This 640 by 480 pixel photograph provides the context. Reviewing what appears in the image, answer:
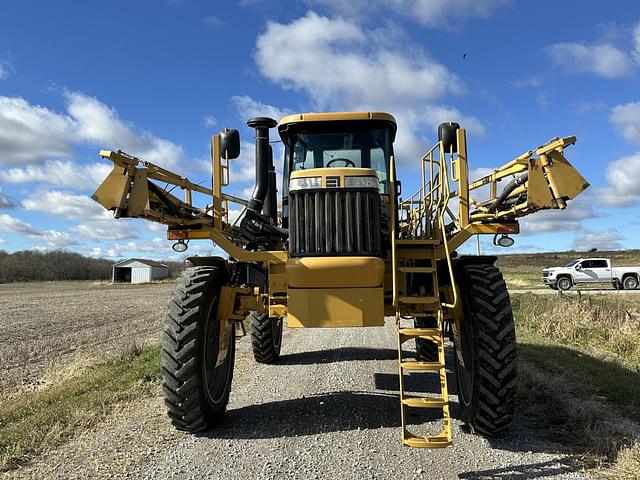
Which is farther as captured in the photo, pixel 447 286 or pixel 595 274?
pixel 595 274

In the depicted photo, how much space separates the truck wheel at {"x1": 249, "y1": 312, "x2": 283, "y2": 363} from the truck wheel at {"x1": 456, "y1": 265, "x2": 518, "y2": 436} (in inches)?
163

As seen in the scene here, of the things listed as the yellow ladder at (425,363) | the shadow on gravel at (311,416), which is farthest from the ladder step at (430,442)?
the shadow on gravel at (311,416)

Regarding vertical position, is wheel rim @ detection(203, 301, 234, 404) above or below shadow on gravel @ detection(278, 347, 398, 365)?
above

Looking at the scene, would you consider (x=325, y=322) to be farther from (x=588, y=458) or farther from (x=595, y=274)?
(x=595, y=274)

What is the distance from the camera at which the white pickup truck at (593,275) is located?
31016 millimetres

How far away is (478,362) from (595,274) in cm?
3046

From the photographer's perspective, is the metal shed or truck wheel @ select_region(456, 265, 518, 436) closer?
truck wheel @ select_region(456, 265, 518, 436)

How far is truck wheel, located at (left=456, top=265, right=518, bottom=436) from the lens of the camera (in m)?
5.01

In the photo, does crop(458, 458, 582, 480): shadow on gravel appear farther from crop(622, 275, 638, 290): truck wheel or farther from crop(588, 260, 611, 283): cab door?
crop(622, 275, 638, 290): truck wheel

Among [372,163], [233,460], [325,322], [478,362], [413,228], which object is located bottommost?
[233,460]

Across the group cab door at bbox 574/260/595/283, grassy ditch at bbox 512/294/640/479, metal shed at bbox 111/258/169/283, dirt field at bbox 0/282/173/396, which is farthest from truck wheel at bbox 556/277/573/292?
metal shed at bbox 111/258/169/283

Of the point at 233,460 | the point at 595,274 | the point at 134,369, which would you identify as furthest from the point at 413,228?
the point at 595,274

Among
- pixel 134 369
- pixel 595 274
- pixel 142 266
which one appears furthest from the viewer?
pixel 142 266

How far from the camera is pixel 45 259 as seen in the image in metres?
104
